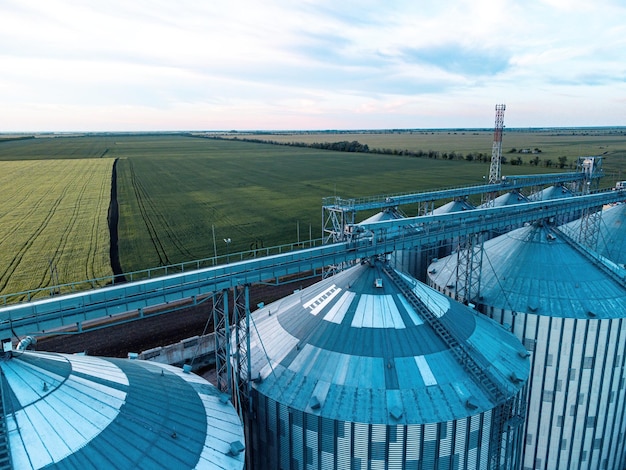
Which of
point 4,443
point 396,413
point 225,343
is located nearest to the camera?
point 4,443

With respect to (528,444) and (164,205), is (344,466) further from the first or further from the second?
(164,205)

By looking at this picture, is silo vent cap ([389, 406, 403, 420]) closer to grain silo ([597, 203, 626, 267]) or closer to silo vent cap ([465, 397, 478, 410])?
silo vent cap ([465, 397, 478, 410])

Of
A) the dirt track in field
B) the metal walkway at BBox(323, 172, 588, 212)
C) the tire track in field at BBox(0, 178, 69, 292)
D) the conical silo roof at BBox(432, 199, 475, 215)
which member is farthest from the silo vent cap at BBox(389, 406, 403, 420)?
the tire track in field at BBox(0, 178, 69, 292)

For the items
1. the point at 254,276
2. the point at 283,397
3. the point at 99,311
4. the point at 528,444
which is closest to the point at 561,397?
the point at 528,444

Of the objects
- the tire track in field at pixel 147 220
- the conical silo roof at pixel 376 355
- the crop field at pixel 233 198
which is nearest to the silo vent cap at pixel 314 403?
the conical silo roof at pixel 376 355

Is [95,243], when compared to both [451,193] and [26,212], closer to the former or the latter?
[26,212]

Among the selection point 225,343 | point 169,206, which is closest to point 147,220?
point 169,206
